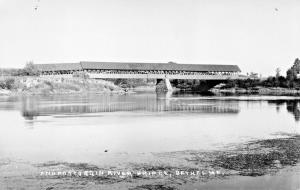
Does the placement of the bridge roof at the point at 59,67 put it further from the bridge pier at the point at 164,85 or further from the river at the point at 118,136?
the river at the point at 118,136

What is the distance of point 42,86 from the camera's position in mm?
71562

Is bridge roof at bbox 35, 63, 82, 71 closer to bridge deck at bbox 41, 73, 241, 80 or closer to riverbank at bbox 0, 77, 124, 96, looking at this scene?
bridge deck at bbox 41, 73, 241, 80

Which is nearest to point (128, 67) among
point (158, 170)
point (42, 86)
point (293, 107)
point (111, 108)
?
point (42, 86)

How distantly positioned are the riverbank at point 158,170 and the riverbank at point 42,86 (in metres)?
57.8

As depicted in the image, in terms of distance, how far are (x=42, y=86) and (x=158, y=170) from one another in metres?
63.6

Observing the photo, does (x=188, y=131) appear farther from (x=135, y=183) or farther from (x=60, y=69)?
(x=60, y=69)

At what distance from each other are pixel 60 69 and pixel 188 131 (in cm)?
7258

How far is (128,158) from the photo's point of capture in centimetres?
1216

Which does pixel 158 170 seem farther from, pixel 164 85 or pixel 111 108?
pixel 164 85

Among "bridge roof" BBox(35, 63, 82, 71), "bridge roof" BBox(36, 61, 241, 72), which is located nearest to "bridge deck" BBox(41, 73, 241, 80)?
"bridge roof" BBox(35, 63, 82, 71)

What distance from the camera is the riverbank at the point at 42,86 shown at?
69562mm

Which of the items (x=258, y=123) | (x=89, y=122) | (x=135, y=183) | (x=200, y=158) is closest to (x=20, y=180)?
(x=135, y=183)

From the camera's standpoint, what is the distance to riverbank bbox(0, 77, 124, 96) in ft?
228

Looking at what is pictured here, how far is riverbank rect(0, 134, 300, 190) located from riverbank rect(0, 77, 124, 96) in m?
57.8
